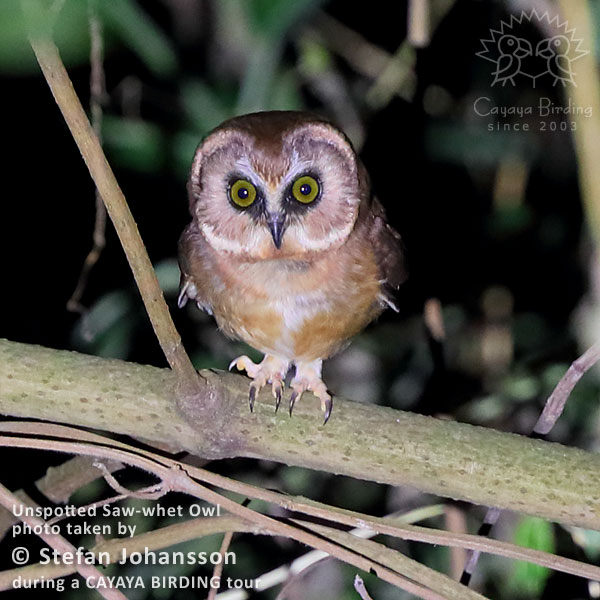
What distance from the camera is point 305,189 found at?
217cm

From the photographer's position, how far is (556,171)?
3.52 metres

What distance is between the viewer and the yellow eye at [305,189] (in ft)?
7.06

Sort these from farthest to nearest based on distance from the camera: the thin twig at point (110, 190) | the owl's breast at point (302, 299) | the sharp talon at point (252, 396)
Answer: the owl's breast at point (302, 299), the sharp talon at point (252, 396), the thin twig at point (110, 190)

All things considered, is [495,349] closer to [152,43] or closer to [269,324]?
[269,324]

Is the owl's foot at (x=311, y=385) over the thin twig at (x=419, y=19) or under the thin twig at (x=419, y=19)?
under

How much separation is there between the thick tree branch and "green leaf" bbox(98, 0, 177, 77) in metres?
1.16

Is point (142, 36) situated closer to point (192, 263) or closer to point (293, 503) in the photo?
point (192, 263)

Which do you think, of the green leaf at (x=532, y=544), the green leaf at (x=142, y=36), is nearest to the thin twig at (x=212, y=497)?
the green leaf at (x=532, y=544)

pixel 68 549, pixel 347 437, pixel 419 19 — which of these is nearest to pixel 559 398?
pixel 347 437

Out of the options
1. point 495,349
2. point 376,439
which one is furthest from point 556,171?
point 376,439

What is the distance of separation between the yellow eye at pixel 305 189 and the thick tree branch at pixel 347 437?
587 millimetres

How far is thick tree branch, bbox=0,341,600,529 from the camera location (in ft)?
5.63

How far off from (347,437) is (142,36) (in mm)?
1555
